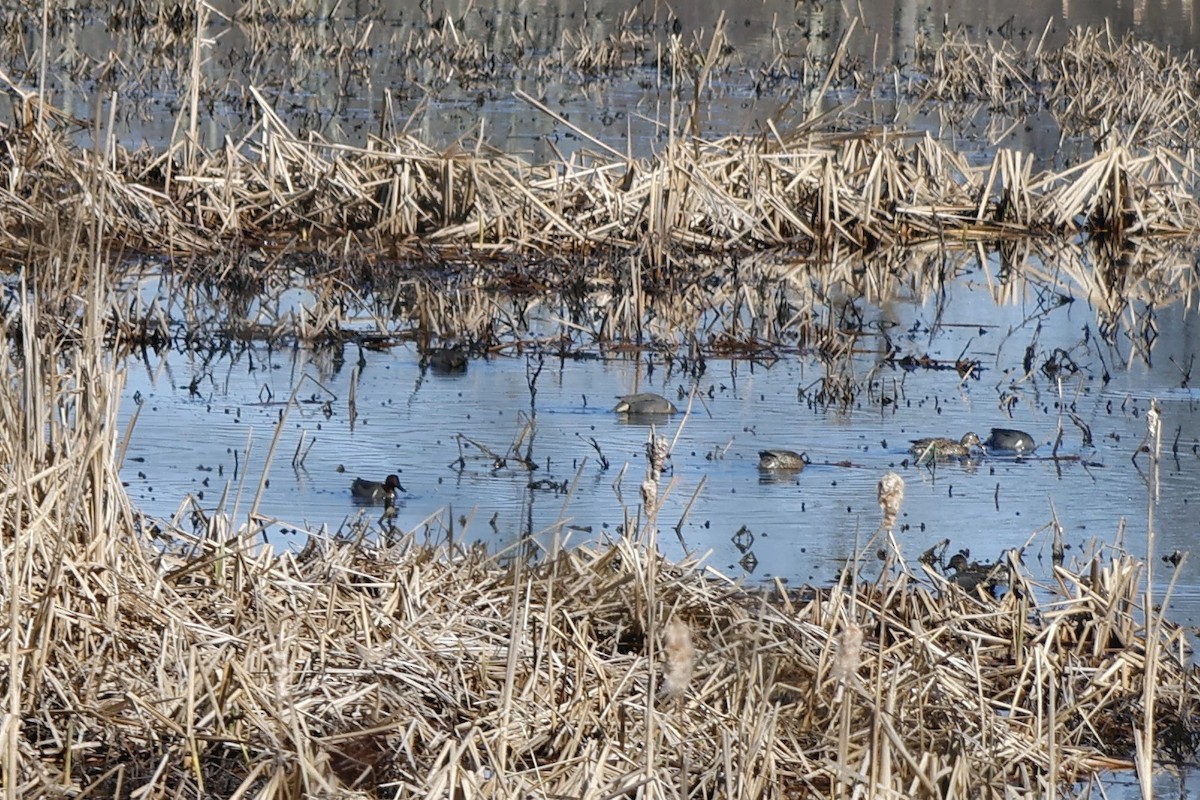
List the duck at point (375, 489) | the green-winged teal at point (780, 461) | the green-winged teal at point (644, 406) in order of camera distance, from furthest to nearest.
Answer: the green-winged teal at point (644, 406)
the green-winged teal at point (780, 461)
the duck at point (375, 489)

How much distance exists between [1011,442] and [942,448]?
0.98 feet

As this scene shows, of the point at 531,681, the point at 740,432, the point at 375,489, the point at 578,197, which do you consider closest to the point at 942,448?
the point at 740,432

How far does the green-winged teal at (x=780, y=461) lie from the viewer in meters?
6.96

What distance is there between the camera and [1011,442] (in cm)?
734

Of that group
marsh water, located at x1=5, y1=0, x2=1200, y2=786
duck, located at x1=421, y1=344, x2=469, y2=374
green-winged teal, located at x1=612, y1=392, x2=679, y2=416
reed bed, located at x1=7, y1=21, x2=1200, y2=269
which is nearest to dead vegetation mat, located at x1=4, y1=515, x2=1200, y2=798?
marsh water, located at x1=5, y1=0, x2=1200, y2=786

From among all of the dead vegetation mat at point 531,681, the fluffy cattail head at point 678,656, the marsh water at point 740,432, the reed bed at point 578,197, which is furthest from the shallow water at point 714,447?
the fluffy cattail head at point 678,656

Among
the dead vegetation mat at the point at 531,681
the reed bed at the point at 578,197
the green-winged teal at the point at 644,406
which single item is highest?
the reed bed at the point at 578,197

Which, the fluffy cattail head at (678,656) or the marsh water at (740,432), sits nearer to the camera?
the fluffy cattail head at (678,656)

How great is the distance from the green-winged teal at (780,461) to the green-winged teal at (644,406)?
2.76 ft

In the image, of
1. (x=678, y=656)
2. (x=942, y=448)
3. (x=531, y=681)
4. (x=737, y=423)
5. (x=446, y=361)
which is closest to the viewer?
(x=678, y=656)

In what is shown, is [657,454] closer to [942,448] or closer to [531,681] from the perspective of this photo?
[531,681]

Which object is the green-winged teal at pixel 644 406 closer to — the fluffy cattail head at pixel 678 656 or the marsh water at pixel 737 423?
the marsh water at pixel 737 423

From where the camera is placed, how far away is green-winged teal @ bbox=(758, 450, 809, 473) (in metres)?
6.96

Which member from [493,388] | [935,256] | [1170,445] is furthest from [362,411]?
[935,256]
